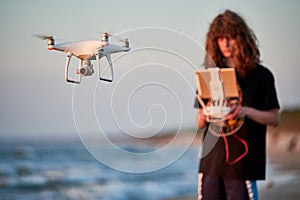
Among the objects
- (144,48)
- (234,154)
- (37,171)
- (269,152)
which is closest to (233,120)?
(234,154)

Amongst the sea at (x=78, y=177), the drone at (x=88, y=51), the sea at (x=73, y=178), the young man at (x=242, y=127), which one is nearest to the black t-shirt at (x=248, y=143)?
the young man at (x=242, y=127)

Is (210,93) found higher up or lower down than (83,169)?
higher up

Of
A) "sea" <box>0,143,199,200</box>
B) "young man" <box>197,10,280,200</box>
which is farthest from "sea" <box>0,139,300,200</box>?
"young man" <box>197,10,280,200</box>

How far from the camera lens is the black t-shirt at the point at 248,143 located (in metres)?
1.73

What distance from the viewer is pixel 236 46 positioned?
1.78m

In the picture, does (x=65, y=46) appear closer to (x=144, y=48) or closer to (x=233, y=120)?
(x=144, y=48)

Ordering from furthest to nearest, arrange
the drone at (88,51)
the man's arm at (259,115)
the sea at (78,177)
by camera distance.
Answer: the sea at (78,177) < the drone at (88,51) < the man's arm at (259,115)

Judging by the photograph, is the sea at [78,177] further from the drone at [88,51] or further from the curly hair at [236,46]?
the curly hair at [236,46]

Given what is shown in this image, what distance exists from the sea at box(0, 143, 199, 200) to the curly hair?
157 cm

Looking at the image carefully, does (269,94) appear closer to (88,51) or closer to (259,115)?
(259,115)

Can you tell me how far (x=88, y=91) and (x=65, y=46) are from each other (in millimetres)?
150

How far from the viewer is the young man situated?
1724mm

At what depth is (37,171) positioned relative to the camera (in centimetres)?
396

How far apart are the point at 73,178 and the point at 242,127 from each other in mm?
2261
